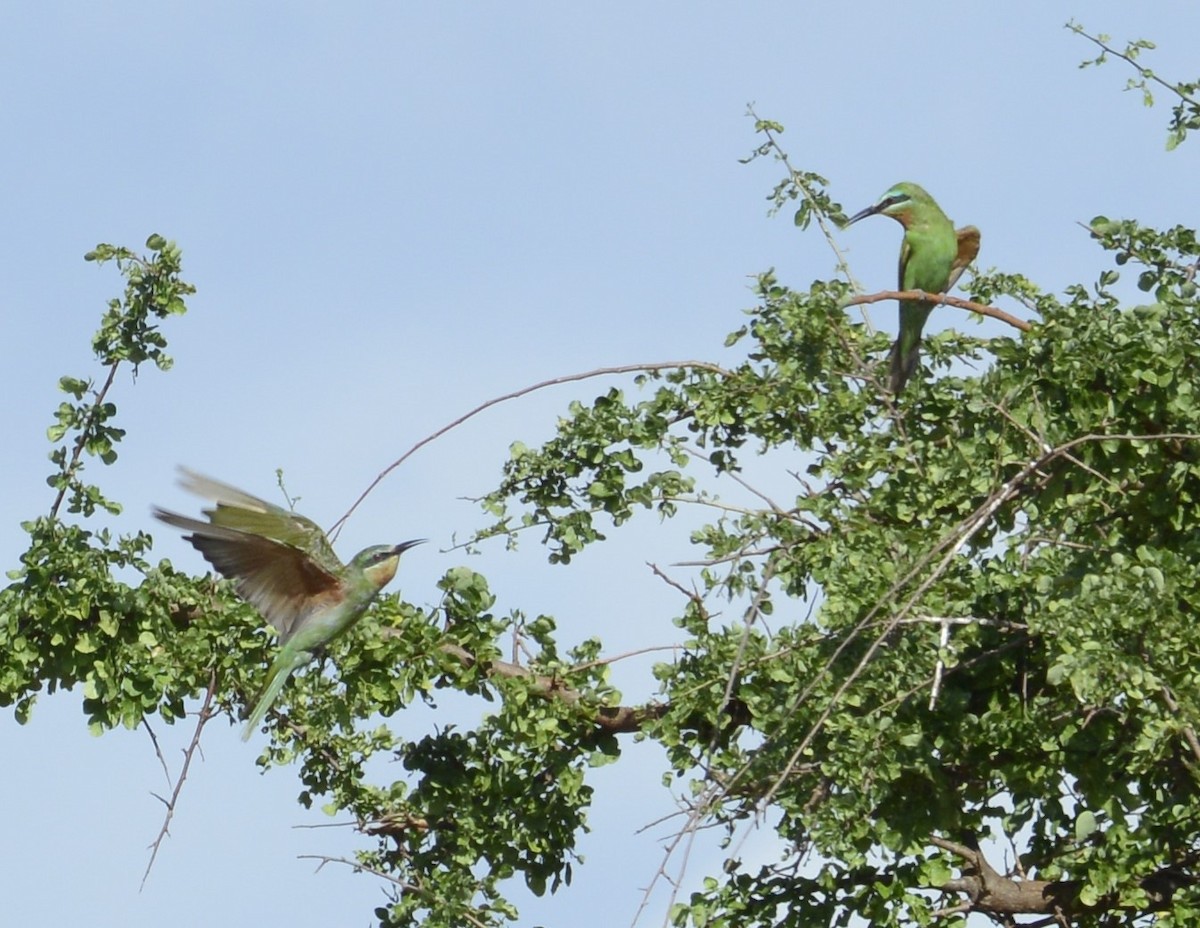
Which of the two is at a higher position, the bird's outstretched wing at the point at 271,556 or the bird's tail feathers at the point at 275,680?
the bird's outstretched wing at the point at 271,556

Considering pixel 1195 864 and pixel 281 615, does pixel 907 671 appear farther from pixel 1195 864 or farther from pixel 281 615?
pixel 281 615

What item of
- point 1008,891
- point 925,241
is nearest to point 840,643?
point 1008,891

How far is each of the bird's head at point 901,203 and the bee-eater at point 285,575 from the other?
2.59 meters

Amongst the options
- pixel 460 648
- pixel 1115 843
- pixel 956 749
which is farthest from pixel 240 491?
pixel 1115 843

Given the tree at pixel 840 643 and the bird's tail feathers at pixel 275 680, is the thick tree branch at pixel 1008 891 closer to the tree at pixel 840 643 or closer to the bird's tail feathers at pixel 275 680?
the tree at pixel 840 643

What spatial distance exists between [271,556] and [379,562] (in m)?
0.34

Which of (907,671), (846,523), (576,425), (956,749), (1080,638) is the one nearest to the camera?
(1080,638)

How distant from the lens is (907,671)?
12.2 ft

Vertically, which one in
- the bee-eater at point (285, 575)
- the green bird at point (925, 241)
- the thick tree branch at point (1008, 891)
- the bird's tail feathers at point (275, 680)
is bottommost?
the thick tree branch at point (1008, 891)

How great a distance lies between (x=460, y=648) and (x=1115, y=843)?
158 centimetres

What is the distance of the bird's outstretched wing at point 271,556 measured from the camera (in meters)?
4.21

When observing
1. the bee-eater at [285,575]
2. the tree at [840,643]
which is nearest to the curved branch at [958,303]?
the tree at [840,643]

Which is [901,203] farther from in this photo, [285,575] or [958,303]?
[285,575]

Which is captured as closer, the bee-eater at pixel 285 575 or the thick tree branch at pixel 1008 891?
the thick tree branch at pixel 1008 891
